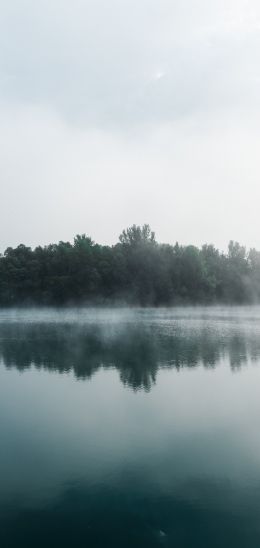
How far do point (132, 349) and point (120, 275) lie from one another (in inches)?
2350

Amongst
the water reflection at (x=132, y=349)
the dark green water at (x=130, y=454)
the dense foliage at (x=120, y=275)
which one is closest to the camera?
the dark green water at (x=130, y=454)

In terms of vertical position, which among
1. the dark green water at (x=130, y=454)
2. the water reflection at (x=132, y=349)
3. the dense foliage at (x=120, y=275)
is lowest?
the dark green water at (x=130, y=454)

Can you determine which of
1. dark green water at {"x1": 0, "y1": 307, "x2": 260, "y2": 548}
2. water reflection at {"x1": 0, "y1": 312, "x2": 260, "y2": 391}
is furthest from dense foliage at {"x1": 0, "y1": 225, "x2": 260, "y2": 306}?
dark green water at {"x1": 0, "y1": 307, "x2": 260, "y2": 548}

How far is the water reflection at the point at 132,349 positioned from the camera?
30156 mm

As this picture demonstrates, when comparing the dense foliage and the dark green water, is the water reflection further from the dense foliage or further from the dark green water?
the dense foliage

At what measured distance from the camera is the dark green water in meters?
10.5

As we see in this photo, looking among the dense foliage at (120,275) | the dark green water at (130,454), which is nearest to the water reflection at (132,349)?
the dark green water at (130,454)

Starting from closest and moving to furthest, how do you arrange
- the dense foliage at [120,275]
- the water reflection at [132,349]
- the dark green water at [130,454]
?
1. the dark green water at [130,454]
2. the water reflection at [132,349]
3. the dense foliage at [120,275]

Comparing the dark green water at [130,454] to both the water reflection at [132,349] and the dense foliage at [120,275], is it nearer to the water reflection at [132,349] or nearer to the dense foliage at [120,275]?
the water reflection at [132,349]

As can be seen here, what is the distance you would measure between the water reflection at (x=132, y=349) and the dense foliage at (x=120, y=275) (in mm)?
43597

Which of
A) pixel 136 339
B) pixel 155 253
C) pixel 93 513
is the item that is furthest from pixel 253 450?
pixel 155 253

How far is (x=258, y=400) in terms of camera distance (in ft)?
70.2

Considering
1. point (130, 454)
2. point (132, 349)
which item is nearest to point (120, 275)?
point (132, 349)

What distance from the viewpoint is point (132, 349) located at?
124 ft
